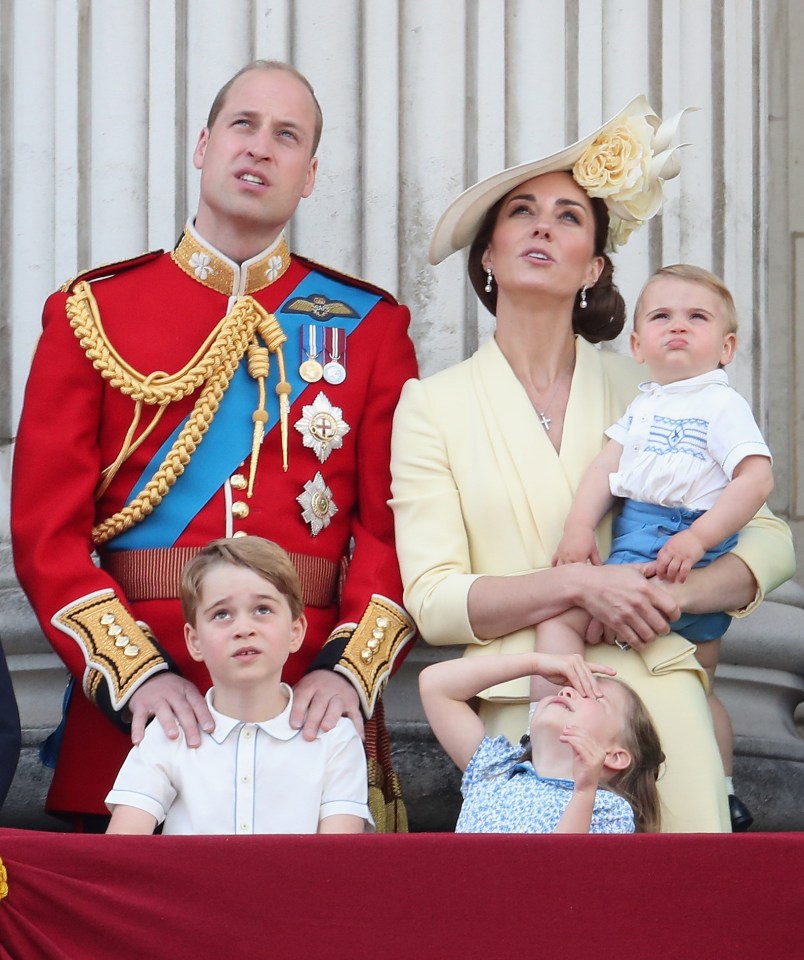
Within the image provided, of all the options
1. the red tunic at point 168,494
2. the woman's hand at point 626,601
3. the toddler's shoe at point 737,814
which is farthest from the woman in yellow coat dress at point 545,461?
the toddler's shoe at point 737,814

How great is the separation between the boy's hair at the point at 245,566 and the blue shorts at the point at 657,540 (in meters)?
0.59

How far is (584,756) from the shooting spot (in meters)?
3.14

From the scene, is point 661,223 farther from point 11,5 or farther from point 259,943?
point 259,943

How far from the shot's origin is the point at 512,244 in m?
3.92

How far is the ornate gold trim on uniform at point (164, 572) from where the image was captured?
377 cm

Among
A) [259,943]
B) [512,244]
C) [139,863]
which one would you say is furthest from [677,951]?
[512,244]

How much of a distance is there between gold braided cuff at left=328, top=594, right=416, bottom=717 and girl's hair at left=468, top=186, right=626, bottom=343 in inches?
26.3

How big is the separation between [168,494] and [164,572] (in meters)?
0.15

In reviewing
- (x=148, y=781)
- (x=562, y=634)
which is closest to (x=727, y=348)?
(x=562, y=634)

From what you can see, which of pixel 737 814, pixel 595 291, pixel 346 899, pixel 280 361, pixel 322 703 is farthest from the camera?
pixel 595 291

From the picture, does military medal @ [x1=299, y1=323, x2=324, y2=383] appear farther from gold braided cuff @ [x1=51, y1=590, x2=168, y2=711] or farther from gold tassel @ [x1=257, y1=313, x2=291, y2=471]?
gold braided cuff @ [x1=51, y1=590, x2=168, y2=711]

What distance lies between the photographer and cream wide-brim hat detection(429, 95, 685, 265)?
3.88m

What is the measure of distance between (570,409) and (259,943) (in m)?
1.49

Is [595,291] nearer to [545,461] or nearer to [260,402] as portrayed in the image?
[545,461]
